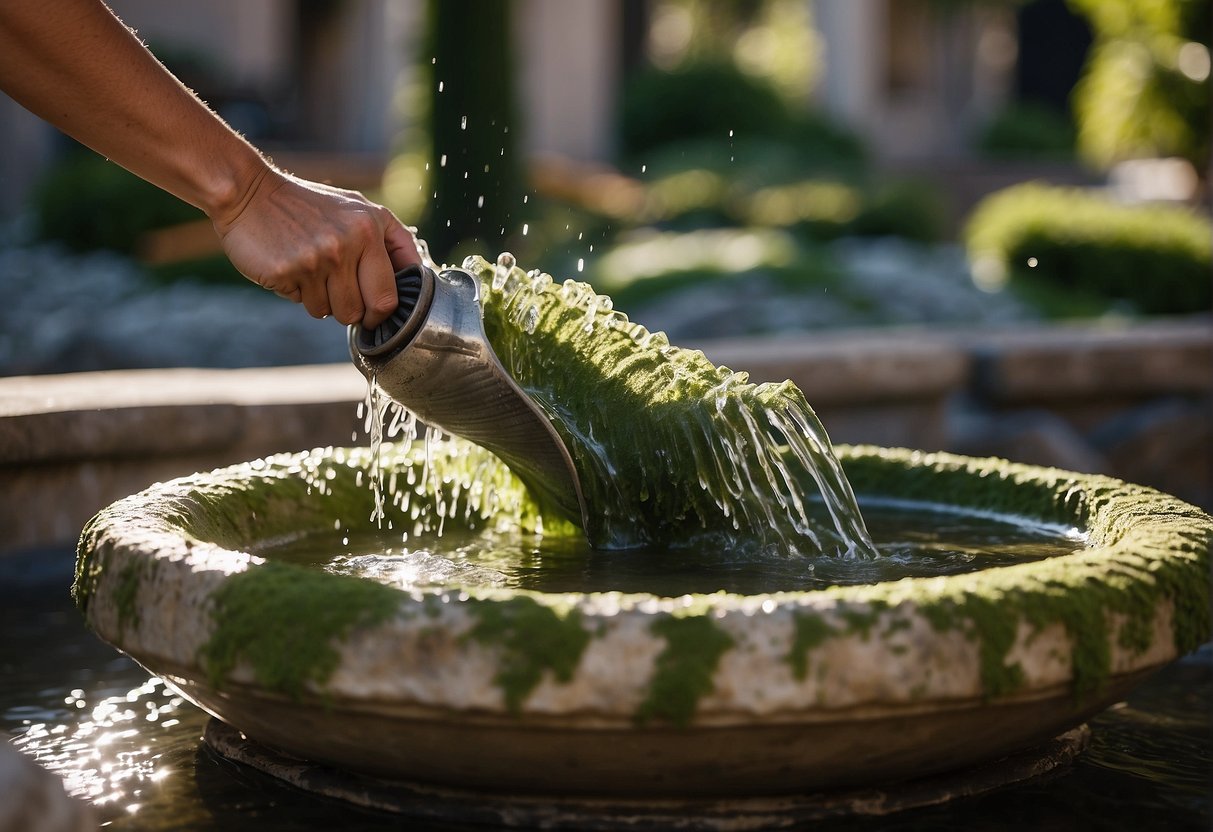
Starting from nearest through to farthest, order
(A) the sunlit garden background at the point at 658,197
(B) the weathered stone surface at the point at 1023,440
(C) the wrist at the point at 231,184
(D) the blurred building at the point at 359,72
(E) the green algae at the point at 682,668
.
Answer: (E) the green algae at the point at 682,668, (C) the wrist at the point at 231,184, (B) the weathered stone surface at the point at 1023,440, (A) the sunlit garden background at the point at 658,197, (D) the blurred building at the point at 359,72

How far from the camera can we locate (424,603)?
4.40 feet

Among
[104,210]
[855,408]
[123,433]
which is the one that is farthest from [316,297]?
[104,210]

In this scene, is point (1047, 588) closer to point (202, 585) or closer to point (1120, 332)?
point (202, 585)

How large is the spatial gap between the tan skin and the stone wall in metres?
0.98

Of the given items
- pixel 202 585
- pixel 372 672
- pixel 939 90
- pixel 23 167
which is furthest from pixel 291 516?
pixel 939 90

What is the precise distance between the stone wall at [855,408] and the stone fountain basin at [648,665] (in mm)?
1148

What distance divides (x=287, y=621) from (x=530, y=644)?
24 centimetres

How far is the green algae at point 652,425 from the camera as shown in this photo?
1.95 meters

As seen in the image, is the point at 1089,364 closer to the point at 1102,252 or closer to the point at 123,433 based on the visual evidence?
the point at 123,433

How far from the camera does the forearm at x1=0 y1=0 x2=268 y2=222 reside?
1.58 m

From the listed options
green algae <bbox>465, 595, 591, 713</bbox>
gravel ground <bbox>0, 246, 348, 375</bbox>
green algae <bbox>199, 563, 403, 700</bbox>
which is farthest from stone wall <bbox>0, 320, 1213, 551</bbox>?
gravel ground <bbox>0, 246, 348, 375</bbox>

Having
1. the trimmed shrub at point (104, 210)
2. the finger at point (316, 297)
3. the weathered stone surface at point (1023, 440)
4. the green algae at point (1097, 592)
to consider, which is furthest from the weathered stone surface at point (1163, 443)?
the trimmed shrub at point (104, 210)

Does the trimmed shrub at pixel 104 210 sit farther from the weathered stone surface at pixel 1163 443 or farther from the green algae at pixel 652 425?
the green algae at pixel 652 425

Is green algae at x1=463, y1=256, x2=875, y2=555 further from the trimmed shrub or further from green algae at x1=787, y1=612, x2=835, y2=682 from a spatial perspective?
the trimmed shrub
